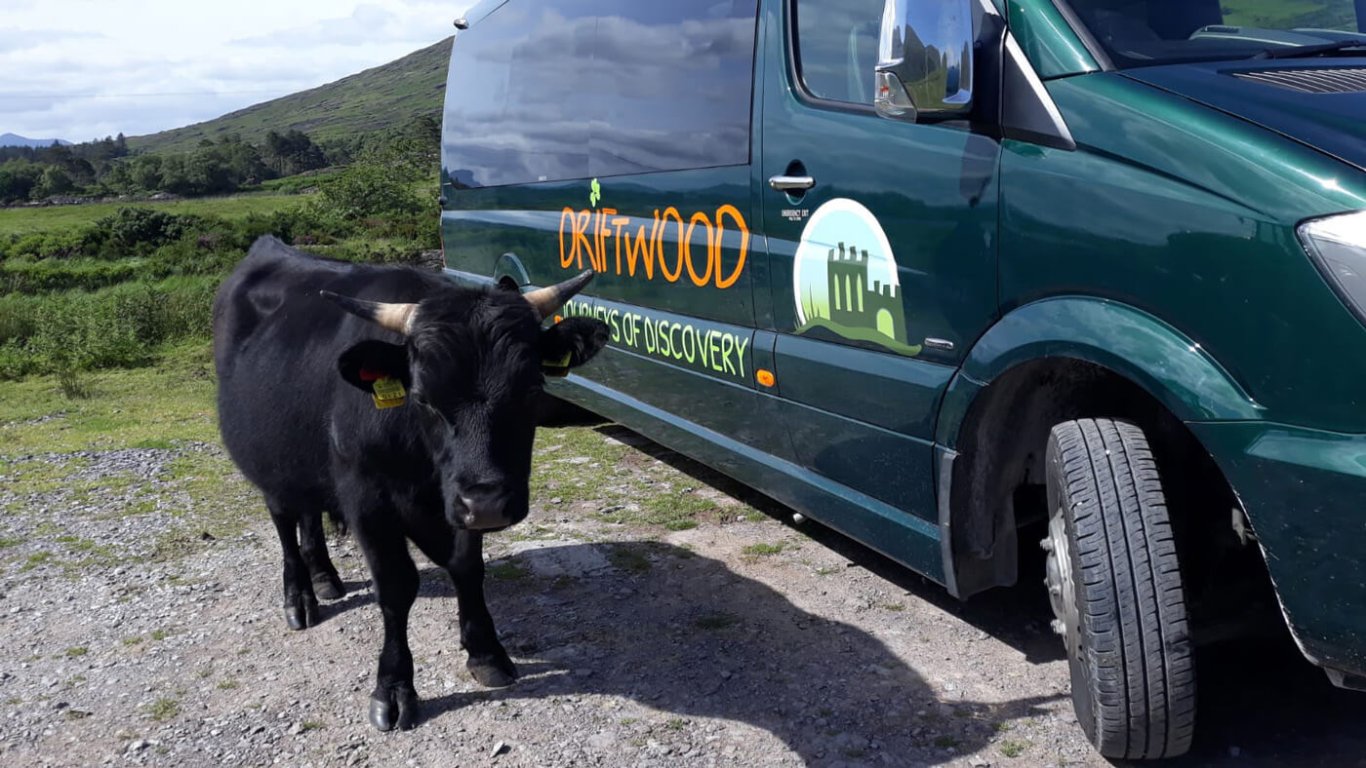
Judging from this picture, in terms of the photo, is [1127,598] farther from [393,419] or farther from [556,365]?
[393,419]

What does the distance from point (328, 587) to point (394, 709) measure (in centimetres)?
132

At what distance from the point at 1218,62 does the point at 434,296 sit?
2427 millimetres

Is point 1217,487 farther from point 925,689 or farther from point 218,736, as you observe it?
point 218,736

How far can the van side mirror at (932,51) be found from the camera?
128 inches

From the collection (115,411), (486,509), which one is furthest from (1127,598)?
(115,411)

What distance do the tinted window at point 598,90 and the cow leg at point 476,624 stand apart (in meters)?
1.84

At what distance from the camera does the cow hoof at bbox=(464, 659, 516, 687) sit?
4020 mm

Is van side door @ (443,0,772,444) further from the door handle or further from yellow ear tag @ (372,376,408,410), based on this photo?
yellow ear tag @ (372,376,408,410)

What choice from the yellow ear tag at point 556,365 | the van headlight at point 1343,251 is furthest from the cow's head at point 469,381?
the van headlight at point 1343,251

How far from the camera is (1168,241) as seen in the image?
9.27 ft

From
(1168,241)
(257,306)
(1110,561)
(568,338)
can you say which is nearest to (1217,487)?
(1110,561)

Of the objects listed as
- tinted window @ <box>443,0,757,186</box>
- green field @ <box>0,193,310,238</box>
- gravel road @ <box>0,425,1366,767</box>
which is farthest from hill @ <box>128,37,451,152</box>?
gravel road @ <box>0,425,1366,767</box>

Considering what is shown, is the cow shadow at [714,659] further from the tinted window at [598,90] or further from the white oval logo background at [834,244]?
the tinted window at [598,90]

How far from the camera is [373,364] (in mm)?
3562
